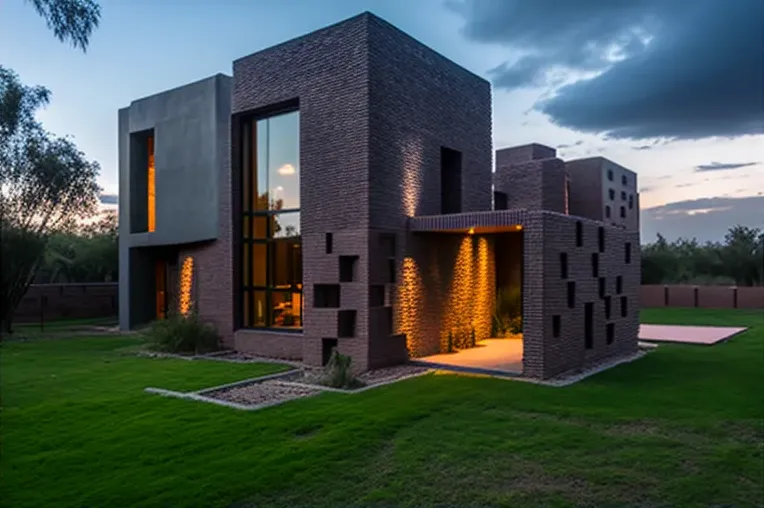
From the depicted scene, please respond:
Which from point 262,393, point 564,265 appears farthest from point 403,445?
point 564,265

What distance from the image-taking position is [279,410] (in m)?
6.89

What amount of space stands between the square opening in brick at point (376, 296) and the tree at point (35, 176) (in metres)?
8.50

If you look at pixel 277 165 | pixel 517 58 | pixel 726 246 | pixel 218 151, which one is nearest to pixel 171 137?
pixel 218 151

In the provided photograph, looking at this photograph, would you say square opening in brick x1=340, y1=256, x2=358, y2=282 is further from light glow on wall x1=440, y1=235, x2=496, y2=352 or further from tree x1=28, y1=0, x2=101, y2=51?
tree x1=28, y1=0, x2=101, y2=51

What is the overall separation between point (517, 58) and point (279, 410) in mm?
12801

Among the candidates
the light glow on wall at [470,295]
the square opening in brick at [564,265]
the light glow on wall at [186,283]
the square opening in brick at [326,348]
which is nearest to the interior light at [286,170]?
the square opening in brick at [326,348]

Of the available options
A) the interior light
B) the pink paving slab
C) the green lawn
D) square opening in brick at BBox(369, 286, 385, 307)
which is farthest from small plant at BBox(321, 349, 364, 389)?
the pink paving slab

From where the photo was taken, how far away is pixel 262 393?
26.8 ft

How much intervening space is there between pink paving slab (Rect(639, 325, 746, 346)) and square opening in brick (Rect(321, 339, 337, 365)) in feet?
28.0

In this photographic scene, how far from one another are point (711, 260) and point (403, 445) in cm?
1654

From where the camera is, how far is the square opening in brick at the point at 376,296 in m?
10.1

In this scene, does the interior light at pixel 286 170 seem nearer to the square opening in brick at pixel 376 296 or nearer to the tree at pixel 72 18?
the square opening in brick at pixel 376 296

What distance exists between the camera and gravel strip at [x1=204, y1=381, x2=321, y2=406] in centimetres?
766

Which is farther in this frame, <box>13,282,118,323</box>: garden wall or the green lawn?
<box>13,282,118,323</box>: garden wall
